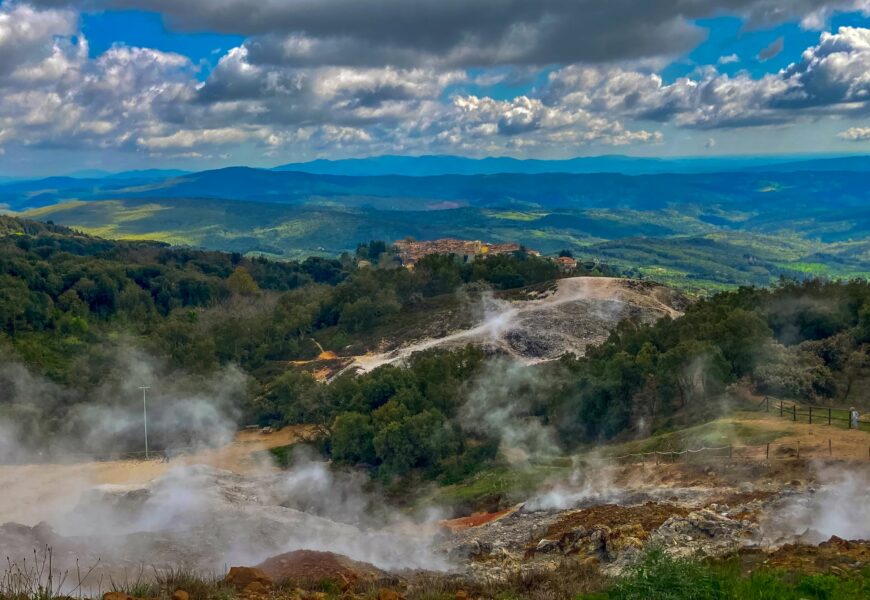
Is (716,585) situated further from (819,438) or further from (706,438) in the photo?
(706,438)

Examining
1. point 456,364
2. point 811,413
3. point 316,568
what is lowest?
point 456,364

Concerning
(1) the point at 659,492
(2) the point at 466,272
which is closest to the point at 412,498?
(1) the point at 659,492

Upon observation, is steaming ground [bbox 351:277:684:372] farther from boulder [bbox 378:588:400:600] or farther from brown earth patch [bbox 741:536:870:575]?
boulder [bbox 378:588:400:600]

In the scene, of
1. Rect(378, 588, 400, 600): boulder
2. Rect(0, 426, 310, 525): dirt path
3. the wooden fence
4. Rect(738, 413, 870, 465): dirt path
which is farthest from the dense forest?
Rect(378, 588, 400, 600): boulder

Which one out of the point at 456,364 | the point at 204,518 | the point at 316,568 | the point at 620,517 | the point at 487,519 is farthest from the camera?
the point at 456,364

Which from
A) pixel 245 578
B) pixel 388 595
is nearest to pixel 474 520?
pixel 245 578

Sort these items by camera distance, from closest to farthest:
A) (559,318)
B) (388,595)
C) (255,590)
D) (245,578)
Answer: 1. (388,595)
2. (255,590)
3. (245,578)
4. (559,318)
